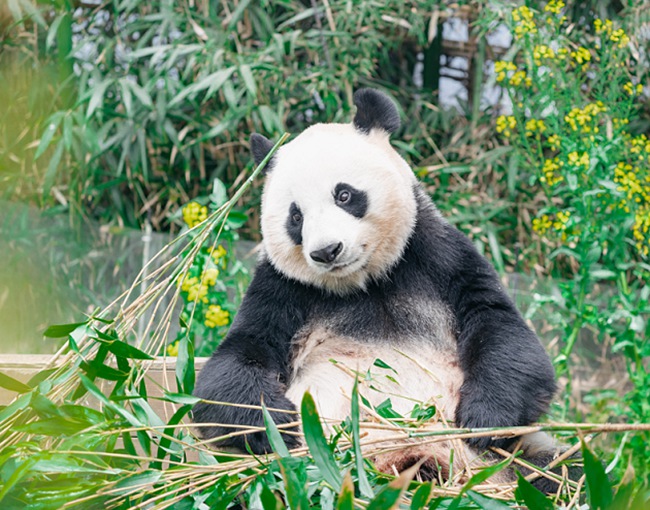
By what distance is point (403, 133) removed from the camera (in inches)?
193

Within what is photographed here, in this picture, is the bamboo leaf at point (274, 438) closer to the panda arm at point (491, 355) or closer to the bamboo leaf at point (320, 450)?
the bamboo leaf at point (320, 450)

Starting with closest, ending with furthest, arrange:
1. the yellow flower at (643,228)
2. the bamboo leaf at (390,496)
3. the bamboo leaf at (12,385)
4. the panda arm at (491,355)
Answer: the bamboo leaf at (390,496)
the bamboo leaf at (12,385)
the panda arm at (491,355)
the yellow flower at (643,228)

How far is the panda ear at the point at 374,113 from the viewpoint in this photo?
2359 mm

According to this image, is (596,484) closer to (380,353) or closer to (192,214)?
(380,353)

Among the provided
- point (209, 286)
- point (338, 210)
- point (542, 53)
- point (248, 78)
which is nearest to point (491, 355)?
point (338, 210)

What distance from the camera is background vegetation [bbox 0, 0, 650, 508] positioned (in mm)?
3150

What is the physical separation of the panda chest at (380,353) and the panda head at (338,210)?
100mm

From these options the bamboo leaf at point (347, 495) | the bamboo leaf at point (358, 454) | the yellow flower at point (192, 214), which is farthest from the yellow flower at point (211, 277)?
the bamboo leaf at point (347, 495)

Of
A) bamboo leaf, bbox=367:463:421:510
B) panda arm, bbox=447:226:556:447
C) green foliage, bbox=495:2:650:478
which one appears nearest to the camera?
bamboo leaf, bbox=367:463:421:510

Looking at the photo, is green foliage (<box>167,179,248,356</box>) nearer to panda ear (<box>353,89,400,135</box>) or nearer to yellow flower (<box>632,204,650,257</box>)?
panda ear (<box>353,89,400,135</box>)

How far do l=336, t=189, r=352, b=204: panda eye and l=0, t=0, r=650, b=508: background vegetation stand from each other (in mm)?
728

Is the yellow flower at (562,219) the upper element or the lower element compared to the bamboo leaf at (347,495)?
lower

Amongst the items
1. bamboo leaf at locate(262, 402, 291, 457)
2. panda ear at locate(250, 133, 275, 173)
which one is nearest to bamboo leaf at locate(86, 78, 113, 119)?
panda ear at locate(250, 133, 275, 173)

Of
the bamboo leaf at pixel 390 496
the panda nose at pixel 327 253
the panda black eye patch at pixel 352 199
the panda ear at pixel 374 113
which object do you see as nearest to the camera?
the bamboo leaf at pixel 390 496
